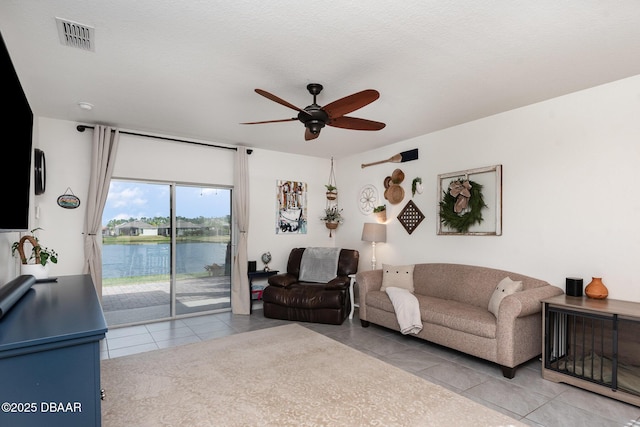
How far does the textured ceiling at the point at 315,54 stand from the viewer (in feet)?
6.93

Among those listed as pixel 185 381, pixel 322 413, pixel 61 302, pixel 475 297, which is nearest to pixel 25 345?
pixel 61 302

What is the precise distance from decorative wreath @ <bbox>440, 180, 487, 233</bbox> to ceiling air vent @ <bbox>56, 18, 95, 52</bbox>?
3.87m

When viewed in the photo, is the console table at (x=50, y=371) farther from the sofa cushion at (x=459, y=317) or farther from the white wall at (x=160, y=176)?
the sofa cushion at (x=459, y=317)

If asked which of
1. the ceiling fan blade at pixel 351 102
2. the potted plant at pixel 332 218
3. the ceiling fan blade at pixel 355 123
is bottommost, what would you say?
the potted plant at pixel 332 218

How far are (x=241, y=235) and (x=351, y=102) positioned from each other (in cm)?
330

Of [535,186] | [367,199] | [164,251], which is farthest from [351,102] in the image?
[164,251]

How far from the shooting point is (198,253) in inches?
207

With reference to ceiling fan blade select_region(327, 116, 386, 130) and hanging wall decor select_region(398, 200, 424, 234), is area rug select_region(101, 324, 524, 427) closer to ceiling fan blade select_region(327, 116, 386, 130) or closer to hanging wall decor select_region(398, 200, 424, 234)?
hanging wall decor select_region(398, 200, 424, 234)

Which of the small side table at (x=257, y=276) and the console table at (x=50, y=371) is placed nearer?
the console table at (x=50, y=371)

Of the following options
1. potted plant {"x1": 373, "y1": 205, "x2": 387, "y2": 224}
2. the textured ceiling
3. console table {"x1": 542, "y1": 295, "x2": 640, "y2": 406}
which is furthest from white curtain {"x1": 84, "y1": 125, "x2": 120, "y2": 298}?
console table {"x1": 542, "y1": 295, "x2": 640, "y2": 406}

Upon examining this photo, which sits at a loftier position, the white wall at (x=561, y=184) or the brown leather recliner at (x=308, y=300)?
the white wall at (x=561, y=184)

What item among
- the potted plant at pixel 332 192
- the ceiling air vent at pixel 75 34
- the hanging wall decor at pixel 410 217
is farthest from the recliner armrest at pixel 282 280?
the ceiling air vent at pixel 75 34

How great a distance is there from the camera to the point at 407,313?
3.86 m

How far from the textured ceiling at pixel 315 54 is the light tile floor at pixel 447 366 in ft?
8.58
